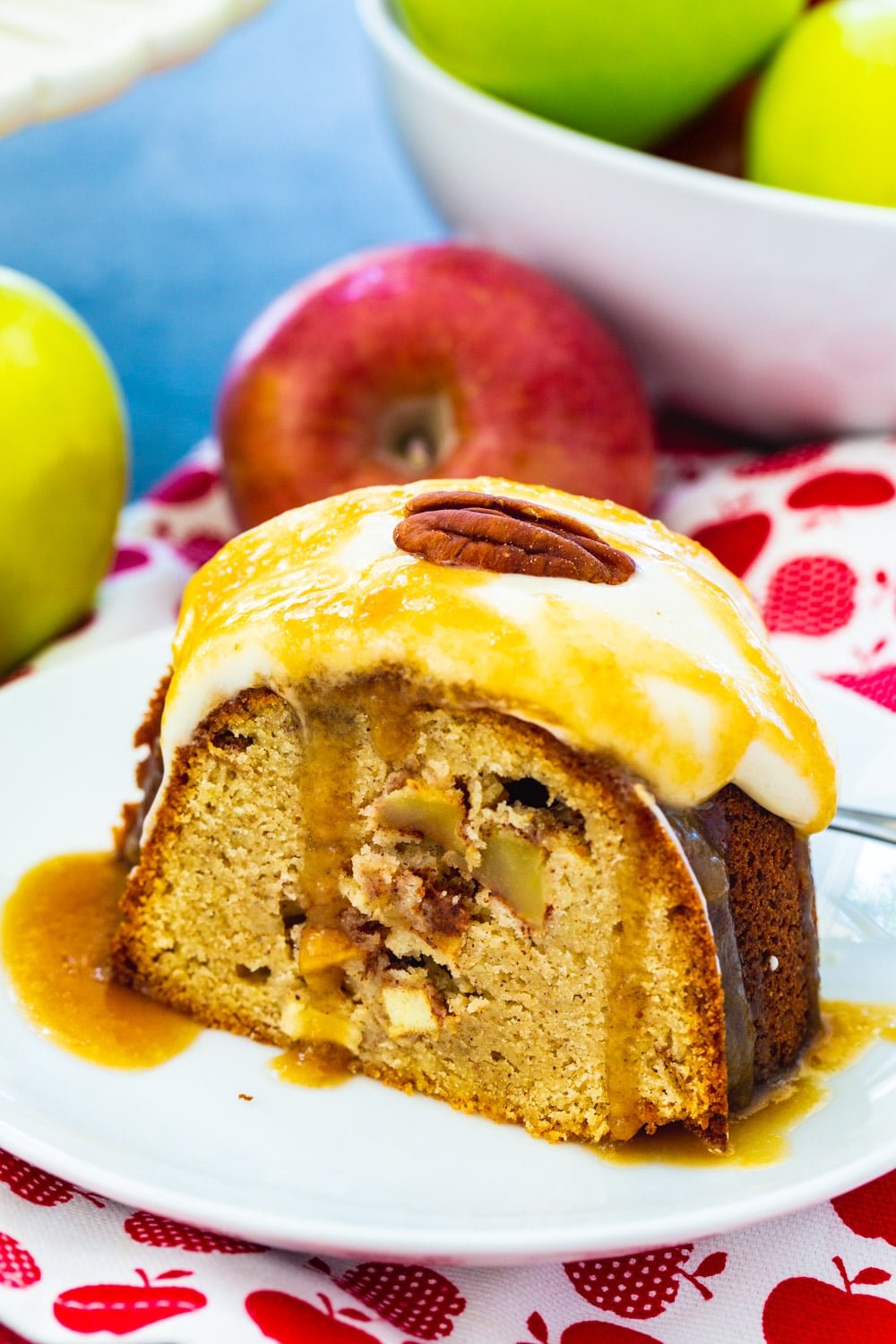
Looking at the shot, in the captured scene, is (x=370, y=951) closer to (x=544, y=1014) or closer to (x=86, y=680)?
(x=544, y=1014)

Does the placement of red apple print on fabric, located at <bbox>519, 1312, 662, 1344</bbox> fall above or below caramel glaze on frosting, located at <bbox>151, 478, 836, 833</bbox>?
below

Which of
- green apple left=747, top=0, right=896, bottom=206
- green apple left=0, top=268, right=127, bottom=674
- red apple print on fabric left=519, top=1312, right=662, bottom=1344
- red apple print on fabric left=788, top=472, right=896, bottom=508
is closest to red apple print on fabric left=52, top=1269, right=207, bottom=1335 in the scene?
red apple print on fabric left=519, top=1312, right=662, bottom=1344

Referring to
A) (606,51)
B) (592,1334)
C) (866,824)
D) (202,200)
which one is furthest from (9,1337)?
(202,200)

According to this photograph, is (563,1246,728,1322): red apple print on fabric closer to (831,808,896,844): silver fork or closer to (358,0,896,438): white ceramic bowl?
(831,808,896,844): silver fork

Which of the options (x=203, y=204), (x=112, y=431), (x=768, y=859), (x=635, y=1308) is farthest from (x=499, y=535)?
(x=203, y=204)

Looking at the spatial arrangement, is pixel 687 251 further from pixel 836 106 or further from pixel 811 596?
pixel 811 596
